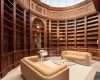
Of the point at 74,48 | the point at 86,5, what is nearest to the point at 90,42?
the point at 74,48

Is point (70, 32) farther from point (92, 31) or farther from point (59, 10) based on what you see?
point (59, 10)

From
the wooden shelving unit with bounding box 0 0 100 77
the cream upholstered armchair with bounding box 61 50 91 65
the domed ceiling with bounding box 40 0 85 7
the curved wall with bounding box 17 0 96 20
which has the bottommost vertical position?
the cream upholstered armchair with bounding box 61 50 91 65

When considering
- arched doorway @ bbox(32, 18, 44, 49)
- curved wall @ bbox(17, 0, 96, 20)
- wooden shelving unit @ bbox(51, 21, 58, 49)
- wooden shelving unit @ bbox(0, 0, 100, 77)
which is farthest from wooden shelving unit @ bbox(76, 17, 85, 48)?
arched doorway @ bbox(32, 18, 44, 49)

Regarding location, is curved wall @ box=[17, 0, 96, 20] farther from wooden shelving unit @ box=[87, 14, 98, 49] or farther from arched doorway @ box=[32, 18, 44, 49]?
arched doorway @ box=[32, 18, 44, 49]

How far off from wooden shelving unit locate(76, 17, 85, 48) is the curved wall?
45 centimetres

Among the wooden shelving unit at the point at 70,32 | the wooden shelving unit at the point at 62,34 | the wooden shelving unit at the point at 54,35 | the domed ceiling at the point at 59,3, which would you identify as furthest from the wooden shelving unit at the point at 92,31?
the wooden shelving unit at the point at 54,35

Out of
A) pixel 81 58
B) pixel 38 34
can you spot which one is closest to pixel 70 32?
pixel 38 34

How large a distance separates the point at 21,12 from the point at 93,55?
4809 millimetres

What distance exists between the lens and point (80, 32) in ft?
20.5

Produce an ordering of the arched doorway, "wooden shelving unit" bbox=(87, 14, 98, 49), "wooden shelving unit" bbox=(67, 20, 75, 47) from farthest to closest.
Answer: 1. "wooden shelving unit" bbox=(67, 20, 75, 47)
2. the arched doorway
3. "wooden shelving unit" bbox=(87, 14, 98, 49)

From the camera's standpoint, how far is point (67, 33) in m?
6.80

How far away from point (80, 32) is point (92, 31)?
793 millimetres

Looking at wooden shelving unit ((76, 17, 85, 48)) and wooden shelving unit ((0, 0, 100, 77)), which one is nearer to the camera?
wooden shelving unit ((0, 0, 100, 77))

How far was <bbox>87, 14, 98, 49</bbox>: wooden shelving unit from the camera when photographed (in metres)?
5.43
